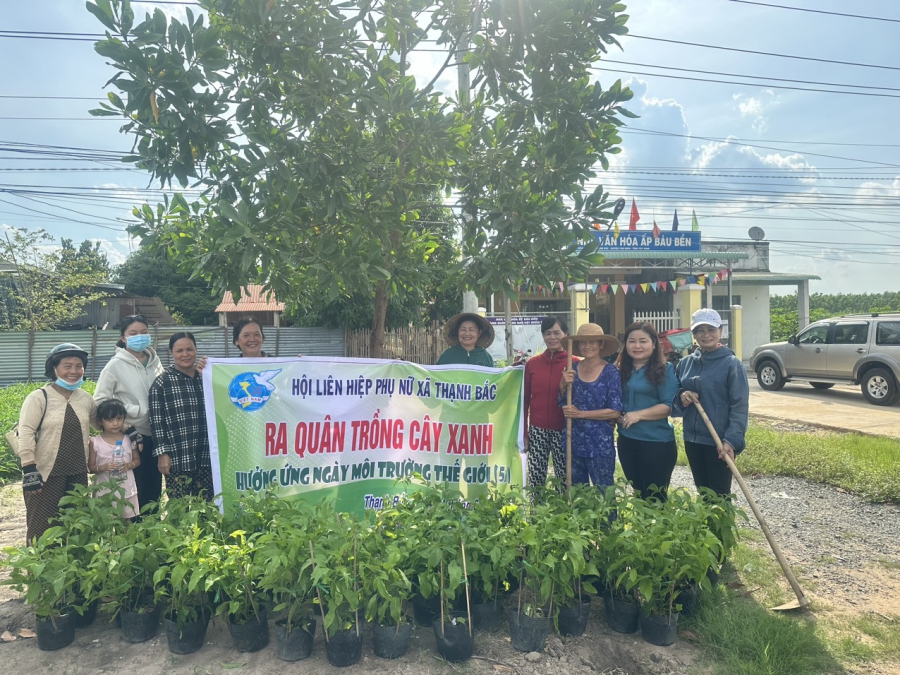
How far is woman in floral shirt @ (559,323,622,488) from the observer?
4453 mm

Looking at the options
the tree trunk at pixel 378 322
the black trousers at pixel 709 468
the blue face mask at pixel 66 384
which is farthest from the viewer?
the tree trunk at pixel 378 322

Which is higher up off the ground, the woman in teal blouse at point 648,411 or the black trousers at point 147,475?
the woman in teal blouse at point 648,411

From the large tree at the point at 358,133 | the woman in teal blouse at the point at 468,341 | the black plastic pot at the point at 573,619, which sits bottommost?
the black plastic pot at the point at 573,619

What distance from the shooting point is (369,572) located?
3189 millimetres

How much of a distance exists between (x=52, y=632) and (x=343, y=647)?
5.48 feet

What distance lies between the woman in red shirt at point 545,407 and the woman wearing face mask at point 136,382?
112 inches

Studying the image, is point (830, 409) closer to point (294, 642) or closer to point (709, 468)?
point (709, 468)

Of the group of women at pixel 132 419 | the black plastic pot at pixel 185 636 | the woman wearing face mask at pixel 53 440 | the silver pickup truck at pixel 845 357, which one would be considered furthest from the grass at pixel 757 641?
the silver pickup truck at pixel 845 357

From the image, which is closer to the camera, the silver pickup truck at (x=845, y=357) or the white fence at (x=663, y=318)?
the silver pickup truck at (x=845, y=357)

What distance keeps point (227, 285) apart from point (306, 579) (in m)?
2.04

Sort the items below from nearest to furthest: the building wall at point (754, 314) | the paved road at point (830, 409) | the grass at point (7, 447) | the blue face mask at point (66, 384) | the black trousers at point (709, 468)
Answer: the blue face mask at point (66, 384) < the black trousers at point (709, 468) < the grass at point (7, 447) < the paved road at point (830, 409) < the building wall at point (754, 314)

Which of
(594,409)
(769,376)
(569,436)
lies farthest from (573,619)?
(769,376)

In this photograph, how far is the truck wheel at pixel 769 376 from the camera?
15.9m

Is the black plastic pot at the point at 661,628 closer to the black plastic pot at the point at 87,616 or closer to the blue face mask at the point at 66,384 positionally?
the black plastic pot at the point at 87,616
